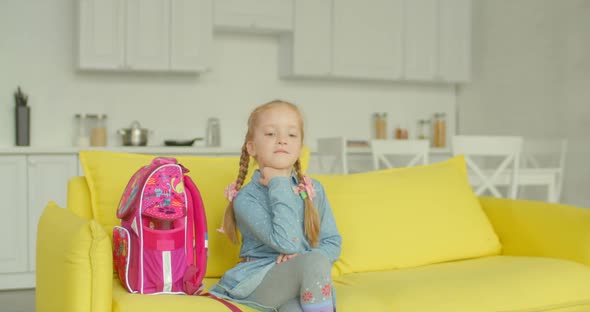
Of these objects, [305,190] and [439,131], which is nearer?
[305,190]

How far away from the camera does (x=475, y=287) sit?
80.7 inches

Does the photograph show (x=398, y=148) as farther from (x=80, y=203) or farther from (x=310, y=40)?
(x=80, y=203)

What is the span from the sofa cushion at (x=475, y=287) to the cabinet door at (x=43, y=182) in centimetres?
270

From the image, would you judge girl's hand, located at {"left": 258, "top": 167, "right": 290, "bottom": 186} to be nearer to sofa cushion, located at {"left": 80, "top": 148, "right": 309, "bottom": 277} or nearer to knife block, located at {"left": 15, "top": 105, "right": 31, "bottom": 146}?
sofa cushion, located at {"left": 80, "top": 148, "right": 309, "bottom": 277}

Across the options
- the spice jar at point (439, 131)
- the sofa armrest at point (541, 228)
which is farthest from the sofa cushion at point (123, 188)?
the spice jar at point (439, 131)

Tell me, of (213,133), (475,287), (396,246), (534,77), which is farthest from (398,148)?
(475,287)

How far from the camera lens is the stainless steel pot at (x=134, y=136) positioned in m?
4.88

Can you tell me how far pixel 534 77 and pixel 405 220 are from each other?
3.29 meters

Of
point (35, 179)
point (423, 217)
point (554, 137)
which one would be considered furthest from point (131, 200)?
point (554, 137)

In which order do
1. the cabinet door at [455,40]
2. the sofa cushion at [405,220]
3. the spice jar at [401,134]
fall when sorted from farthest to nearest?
the spice jar at [401,134] < the cabinet door at [455,40] < the sofa cushion at [405,220]

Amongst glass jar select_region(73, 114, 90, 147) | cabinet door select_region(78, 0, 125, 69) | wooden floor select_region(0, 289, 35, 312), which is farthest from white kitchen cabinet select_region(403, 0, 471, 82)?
wooden floor select_region(0, 289, 35, 312)

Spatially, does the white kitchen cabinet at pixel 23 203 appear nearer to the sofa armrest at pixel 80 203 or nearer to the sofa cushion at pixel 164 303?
the sofa armrest at pixel 80 203

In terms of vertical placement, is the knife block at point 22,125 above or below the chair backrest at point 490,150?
above

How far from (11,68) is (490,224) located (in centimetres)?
361
